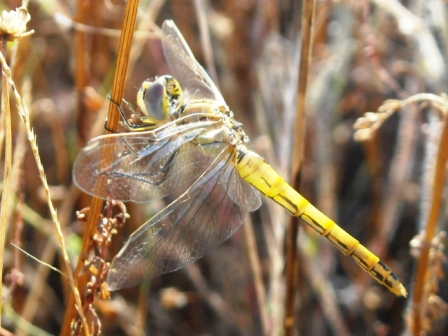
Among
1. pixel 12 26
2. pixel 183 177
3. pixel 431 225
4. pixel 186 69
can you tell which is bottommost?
pixel 431 225

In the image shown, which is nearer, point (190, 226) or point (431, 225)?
point (431, 225)

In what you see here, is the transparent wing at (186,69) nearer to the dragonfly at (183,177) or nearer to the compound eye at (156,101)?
the dragonfly at (183,177)

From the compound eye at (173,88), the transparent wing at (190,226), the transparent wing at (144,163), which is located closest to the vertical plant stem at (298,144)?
the transparent wing at (190,226)

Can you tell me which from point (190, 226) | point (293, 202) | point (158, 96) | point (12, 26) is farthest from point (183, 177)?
point (12, 26)

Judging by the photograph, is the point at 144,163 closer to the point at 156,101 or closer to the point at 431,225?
the point at 156,101

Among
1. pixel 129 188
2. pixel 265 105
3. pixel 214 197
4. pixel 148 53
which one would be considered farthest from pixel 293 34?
pixel 129 188

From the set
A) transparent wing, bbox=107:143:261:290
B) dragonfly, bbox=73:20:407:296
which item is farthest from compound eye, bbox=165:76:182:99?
transparent wing, bbox=107:143:261:290

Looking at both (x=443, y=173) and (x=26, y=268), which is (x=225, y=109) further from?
(x=26, y=268)

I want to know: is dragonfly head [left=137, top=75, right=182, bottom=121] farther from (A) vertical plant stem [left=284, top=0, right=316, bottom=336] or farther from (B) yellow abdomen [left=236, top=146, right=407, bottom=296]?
(A) vertical plant stem [left=284, top=0, right=316, bottom=336]
